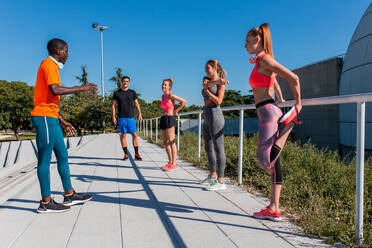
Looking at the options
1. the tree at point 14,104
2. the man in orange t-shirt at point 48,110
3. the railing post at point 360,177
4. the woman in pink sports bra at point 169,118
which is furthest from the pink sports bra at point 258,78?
the tree at point 14,104

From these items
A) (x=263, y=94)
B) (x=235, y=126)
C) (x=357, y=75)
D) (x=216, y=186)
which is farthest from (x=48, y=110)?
(x=235, y=126)

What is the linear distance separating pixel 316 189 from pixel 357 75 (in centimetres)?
1732

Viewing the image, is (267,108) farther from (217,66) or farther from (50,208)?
(50,208)

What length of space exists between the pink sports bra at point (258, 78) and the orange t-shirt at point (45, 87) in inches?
73.8

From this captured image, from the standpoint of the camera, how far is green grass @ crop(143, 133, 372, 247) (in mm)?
2156

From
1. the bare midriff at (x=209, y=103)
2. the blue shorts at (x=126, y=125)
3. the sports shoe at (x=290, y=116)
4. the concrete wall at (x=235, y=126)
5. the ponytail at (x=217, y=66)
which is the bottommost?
the concrete wall at (x=235, y=126)

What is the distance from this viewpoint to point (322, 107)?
27156 mm

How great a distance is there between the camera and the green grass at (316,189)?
7.07 feet

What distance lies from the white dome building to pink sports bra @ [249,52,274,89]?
16.9 meters

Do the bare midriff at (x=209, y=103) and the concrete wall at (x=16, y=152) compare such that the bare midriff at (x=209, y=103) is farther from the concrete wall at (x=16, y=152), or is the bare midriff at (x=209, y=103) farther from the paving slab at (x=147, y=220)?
the concrete wall at (x=16, y=152)

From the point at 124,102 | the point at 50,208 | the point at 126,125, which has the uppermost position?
the point at 124,102

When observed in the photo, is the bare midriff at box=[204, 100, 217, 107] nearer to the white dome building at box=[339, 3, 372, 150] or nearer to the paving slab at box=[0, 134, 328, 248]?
the paving slab at box=[0, 134, 328, 248]

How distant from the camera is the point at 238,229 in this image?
2.28 m

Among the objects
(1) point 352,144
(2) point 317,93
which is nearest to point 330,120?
(2) point 317,93
